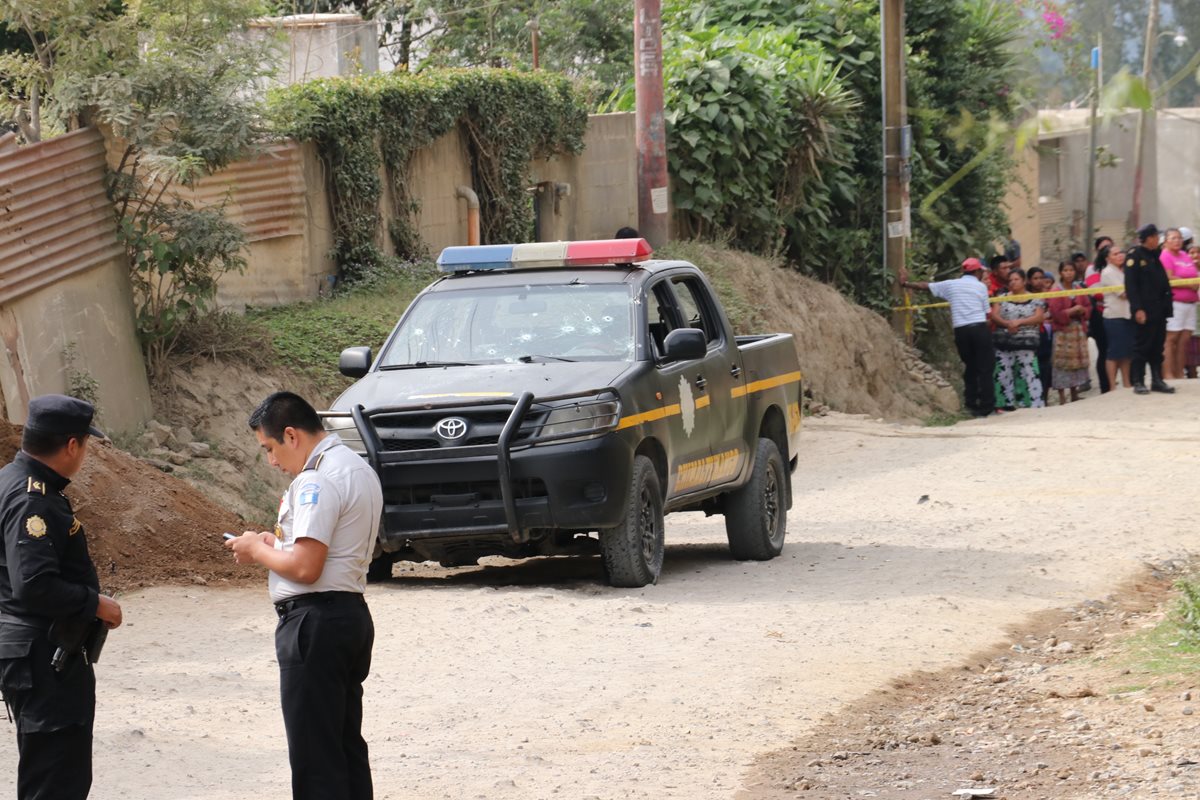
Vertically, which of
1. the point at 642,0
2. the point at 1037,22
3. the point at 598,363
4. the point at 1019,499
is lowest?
the point at 1019,499

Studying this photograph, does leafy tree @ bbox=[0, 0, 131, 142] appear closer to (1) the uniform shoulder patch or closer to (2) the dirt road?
(2) the dirt road

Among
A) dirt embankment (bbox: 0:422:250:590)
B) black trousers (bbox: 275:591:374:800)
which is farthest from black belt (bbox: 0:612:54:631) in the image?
dirt embankment (bbox: 0:422:250:590)

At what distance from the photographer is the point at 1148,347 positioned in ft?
68.0

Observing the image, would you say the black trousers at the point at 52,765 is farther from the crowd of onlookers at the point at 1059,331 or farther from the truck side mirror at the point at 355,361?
the crowd of onlookers at the point at 1059,331

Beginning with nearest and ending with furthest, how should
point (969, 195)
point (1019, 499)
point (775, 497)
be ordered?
point (775, 497), point (1019, 499), point (969, 195)

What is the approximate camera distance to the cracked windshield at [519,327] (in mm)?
10852

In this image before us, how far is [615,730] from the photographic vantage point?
7418mm

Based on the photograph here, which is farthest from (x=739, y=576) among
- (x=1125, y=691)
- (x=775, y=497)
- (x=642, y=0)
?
(x=642, y=0)

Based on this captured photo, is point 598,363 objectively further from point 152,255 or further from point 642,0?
point 642,0

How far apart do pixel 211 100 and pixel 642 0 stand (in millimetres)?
7020

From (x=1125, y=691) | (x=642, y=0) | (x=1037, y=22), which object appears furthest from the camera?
(x=642, y=0)

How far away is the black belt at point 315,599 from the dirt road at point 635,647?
1.42 m

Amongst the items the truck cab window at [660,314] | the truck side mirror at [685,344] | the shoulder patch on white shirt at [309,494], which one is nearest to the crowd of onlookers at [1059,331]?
the truck cab window at [660,314]

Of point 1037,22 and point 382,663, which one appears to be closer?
point 1037,22
